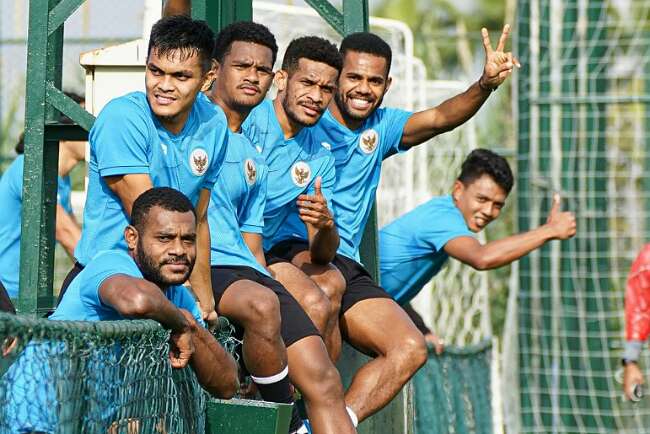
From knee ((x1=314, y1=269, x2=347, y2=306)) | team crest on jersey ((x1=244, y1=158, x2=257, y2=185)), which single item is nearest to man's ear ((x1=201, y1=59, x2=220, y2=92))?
team crest on jersey ((x1=244, y1=158, x2=257, y2=185))

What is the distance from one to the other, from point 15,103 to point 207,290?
1050cm

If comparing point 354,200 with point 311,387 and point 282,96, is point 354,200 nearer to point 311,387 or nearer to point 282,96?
point 282,96

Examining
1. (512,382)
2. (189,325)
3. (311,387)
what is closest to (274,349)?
(311,387)

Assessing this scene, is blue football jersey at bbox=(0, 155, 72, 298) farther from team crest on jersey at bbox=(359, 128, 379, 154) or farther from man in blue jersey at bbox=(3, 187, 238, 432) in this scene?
man in blue jersey at bbox=(3, 187, 238, 432)

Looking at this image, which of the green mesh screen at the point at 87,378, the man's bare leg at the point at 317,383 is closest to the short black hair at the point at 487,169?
the man's bare leg at the point at 317,383

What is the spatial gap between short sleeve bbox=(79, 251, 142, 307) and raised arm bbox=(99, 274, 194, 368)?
58 millimetres

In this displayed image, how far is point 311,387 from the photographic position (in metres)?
6.26

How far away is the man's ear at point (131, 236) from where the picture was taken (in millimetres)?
5492

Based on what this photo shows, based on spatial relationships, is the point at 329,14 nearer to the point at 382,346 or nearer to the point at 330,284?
the point at 330,284

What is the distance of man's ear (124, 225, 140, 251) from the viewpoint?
5.49 m

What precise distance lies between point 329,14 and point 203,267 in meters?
2.33

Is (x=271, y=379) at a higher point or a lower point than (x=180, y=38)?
lower

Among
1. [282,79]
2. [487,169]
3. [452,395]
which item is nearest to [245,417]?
[282,79]

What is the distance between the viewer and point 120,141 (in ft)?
18.8
